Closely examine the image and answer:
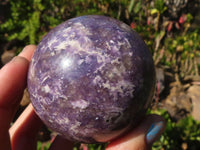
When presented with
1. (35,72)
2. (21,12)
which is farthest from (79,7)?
(35,72)

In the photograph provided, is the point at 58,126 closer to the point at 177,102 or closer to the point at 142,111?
the point at 142,111

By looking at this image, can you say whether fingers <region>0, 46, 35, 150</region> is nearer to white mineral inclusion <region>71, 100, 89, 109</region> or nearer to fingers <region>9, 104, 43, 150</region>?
fingers <region>9, 104, 43, 150</region>

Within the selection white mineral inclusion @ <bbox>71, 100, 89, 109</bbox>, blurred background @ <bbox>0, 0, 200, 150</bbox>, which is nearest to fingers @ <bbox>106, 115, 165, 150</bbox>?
white mineral inclusion @ <bbox>71, 100, 89, 109</bbox>

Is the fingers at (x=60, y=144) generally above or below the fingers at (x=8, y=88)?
below

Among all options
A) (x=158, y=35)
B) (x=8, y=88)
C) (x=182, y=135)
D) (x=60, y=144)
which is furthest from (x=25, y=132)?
(x=158, y=35)

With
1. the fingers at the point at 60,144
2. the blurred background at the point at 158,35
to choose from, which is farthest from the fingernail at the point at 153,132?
the blurred background at the point at 158,35

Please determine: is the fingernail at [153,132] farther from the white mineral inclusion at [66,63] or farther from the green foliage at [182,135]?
the green foliage at [182,135]

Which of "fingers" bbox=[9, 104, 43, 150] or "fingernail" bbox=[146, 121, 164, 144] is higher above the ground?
"fingernail" bbox=[146, 121, 164, 144]
